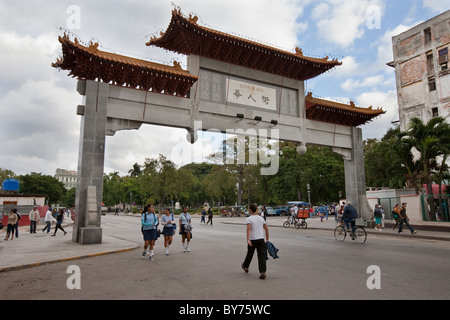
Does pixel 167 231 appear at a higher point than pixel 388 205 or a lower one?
lower

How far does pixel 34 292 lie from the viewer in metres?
5.77

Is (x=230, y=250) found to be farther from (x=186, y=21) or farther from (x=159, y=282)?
(x=186, y=21)

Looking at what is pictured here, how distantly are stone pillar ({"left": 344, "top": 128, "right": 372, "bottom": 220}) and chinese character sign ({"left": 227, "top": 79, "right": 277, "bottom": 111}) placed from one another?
7.11m

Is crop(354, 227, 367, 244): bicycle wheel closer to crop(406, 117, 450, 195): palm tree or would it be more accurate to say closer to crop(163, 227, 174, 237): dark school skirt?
crop(163, 227, 174, 237): dark school skirt

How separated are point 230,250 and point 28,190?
253ft


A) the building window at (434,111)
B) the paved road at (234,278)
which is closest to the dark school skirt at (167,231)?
the paved road at (234,278)

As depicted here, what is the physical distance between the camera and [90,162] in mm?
13398

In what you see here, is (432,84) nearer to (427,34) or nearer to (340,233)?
(427,34)

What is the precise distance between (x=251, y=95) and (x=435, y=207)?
1423 cm

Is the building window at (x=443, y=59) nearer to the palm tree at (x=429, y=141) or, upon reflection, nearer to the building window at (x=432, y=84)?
the building window at (x=432, y=84)

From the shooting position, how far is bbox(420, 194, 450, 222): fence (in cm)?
1877

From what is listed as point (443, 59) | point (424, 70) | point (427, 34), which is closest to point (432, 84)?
point (424, 70)

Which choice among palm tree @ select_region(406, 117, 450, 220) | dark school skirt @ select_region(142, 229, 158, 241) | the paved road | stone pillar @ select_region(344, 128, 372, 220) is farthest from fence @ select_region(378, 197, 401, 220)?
dark school skirt @ select_region(142, 229, 158, 241)

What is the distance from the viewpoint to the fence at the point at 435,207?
61.6 ft
